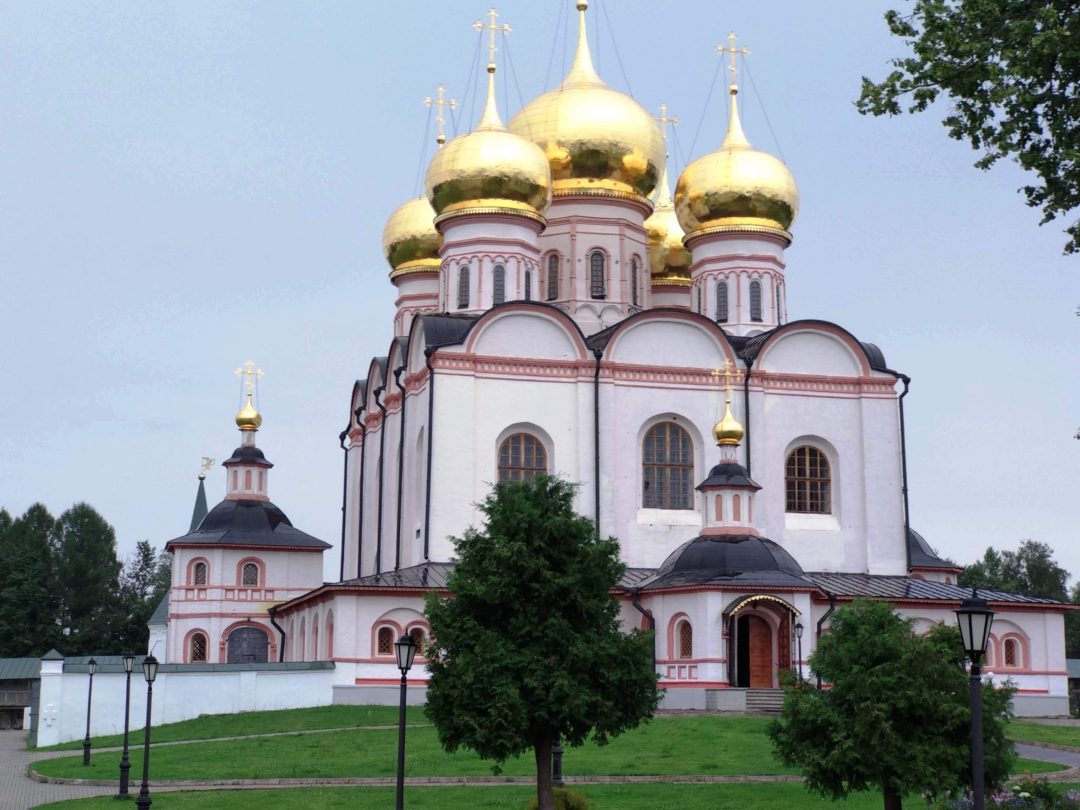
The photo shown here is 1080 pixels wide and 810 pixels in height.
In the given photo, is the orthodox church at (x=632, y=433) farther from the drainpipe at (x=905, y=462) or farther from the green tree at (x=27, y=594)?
the green tree at (x=27, y=594)

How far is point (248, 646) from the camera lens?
3972cm

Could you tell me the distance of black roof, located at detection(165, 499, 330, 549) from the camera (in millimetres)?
40375

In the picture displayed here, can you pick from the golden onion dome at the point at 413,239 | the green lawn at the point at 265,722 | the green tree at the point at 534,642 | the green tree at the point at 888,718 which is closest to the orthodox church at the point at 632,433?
the green lawn at the point at 265,722

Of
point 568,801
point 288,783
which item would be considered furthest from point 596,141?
point 568,801

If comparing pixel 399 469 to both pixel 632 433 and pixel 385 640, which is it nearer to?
pixel 632 433

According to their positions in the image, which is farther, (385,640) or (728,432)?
(728,432)

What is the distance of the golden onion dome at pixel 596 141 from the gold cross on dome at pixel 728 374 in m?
5.79

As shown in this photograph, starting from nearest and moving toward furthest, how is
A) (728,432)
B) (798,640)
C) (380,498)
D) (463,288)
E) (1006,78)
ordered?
1. (1006,78)
2. (798,640)
3. (728,432)
4. (463,288)
5. (380,498)

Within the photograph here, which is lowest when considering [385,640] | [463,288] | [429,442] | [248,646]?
[385,640]

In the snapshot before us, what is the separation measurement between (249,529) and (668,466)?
12494 millimetres

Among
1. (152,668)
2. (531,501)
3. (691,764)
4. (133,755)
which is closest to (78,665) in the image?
(133,755)

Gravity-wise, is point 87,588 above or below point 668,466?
below

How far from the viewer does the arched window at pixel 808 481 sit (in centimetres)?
3381

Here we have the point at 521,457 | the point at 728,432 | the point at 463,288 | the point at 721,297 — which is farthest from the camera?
the point at 721,297
